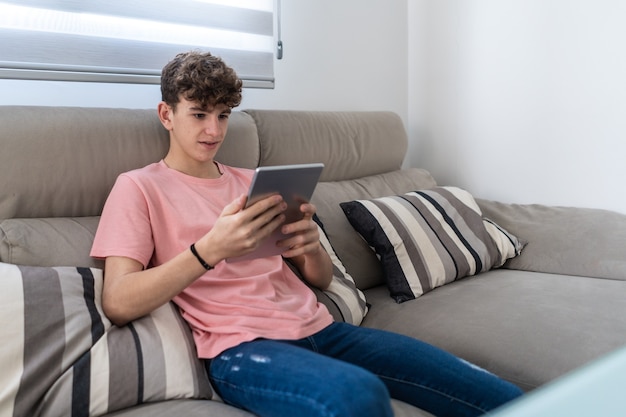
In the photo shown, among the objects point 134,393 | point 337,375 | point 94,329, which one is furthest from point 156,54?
point 337,375

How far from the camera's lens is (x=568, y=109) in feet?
6.70

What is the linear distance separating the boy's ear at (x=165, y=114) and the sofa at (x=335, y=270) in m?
→ 0.07

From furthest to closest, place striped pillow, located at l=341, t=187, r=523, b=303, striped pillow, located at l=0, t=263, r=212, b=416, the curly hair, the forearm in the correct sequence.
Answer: striped pillow, located at l=341, t=187, r=523, b=303
the curly hair
the forearm
striped pillow, located at l=0, t=263, r=212, b=416

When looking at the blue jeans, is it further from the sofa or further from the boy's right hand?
the boy's right hand

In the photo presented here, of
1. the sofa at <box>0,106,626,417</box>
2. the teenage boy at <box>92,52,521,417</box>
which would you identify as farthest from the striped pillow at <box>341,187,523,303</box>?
the teenage boy at <box>92,52,521,417</box>

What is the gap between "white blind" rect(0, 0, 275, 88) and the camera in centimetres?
148

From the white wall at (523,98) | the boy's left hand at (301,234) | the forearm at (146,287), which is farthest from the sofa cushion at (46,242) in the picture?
the white wall at (523,98)

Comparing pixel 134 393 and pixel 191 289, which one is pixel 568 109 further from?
pixel 134 393

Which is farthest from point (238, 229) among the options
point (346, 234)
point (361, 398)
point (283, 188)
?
point (346, 234)

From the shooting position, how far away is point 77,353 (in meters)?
1.00

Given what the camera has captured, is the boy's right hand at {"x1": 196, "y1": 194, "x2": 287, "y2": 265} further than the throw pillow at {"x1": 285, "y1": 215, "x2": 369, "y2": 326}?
No

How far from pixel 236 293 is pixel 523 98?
150 centimetres

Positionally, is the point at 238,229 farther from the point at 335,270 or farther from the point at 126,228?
the point at 335,270

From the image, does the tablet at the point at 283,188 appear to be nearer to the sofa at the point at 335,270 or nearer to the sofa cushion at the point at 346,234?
the sofa at the point at 335,270
